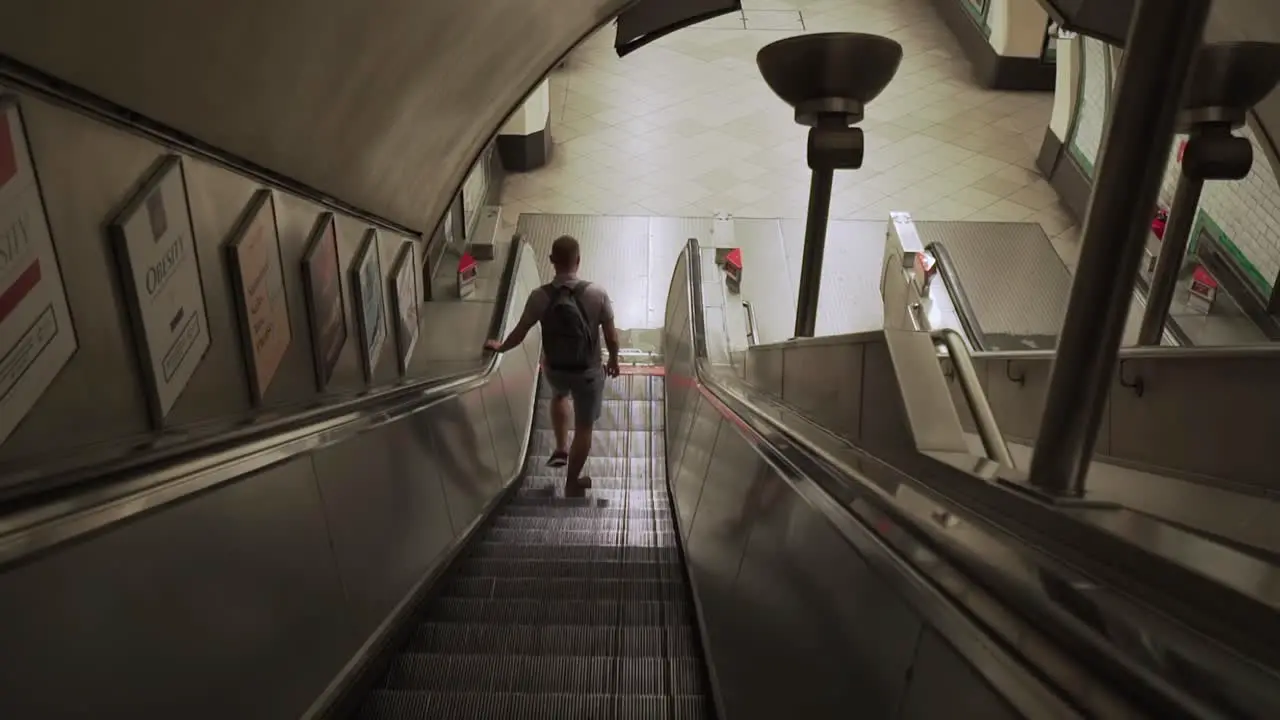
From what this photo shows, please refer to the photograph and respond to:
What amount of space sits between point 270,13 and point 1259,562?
2.33m

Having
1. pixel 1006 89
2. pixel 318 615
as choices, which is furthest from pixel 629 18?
pixel 1006 89

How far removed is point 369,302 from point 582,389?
1279 millimetres

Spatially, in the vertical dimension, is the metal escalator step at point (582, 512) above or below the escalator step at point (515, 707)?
below

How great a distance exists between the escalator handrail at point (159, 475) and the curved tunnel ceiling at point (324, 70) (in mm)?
729

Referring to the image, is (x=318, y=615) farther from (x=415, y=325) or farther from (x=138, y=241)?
(x=415, y=325)

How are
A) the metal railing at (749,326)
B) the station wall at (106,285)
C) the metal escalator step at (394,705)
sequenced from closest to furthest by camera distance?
the station wall at (106,285)
the metal escalator step at (394,705)
the metal railing at (749,326)

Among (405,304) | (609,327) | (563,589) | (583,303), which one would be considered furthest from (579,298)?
(563,589)

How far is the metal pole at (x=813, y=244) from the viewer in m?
3.57

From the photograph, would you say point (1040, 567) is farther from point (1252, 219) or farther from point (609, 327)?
point (1252, 219)

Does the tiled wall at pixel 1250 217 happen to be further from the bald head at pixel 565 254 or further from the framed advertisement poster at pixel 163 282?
the framed advertisement poster at pixel 163 282

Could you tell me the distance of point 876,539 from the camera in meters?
1.39

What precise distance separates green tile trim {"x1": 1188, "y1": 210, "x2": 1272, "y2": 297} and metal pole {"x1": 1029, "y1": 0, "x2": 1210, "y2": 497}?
251 inches

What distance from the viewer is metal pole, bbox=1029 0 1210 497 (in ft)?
3.59

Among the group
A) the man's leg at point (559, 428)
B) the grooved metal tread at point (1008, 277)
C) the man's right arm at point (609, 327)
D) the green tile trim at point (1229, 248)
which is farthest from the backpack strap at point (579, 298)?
the green tile trim at point (1229, 248)
